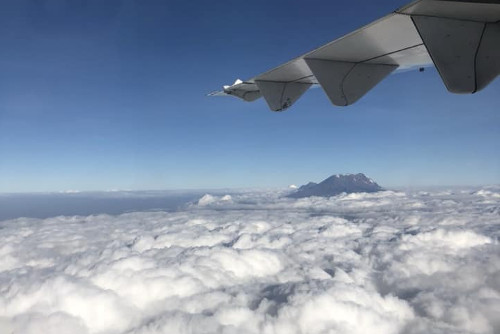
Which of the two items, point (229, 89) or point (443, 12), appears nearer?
point (443, 12)

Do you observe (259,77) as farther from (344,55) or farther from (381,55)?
(381,55)

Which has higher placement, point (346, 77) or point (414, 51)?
point (414, 51)

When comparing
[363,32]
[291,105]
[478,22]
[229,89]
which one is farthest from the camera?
[229,89]

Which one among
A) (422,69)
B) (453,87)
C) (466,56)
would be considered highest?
(422,69)

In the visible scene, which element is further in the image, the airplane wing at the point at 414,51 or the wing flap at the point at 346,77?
the wing flap at the point at 346,77

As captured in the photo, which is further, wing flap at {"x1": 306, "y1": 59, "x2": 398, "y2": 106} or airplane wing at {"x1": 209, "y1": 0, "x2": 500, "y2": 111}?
wing flap at {"x1": 306, "y1": 59, "x2": 398, "y2": 106}

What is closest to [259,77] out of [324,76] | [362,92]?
[324,76]

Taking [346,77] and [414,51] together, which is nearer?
[414,51]

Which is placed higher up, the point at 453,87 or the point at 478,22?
the point at 478,22
